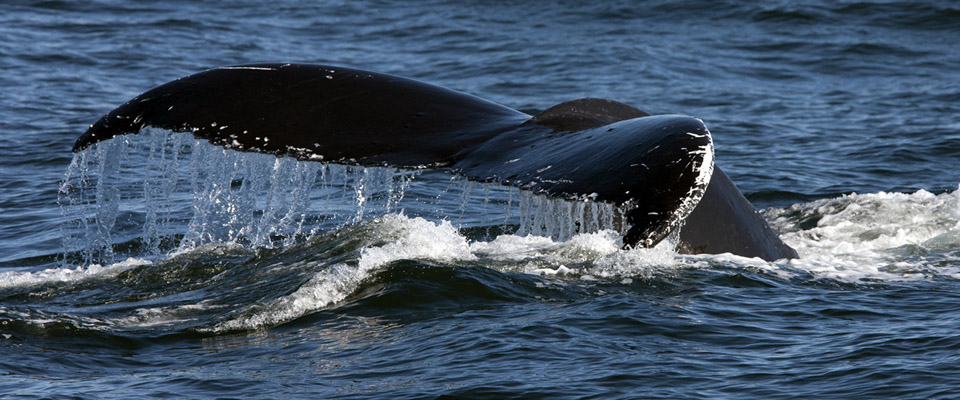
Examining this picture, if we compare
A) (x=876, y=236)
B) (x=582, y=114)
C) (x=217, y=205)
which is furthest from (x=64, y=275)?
(x=876, y=236)

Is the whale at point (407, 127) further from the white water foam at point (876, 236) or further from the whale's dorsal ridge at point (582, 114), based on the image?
the white water foam at point (876, 236)

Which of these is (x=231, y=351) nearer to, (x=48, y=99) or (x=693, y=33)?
(x=48, y=99)

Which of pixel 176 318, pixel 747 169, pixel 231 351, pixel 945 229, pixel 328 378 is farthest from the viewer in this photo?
pixel 747 169

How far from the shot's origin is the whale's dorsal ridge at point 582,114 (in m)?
4.28

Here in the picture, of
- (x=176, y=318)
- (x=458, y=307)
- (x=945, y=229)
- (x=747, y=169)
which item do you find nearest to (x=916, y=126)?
(x=747, y=169)

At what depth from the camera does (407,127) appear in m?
4.42

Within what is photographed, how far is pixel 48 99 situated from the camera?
47.3 feet

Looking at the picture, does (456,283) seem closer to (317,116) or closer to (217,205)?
(317,116)

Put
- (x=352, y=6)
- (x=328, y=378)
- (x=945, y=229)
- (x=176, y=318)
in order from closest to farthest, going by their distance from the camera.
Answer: (x=328, y=378) < (x=176, y=318) < (x=945, y=229) < (x=352, y=6)

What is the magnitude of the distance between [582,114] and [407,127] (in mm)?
671

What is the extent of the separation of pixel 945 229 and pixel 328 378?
4.59 m

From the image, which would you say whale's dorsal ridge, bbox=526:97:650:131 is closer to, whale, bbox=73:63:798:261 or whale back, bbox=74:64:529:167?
whale, bbox=73:63:798:261

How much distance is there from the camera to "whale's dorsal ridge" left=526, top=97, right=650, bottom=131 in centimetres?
428

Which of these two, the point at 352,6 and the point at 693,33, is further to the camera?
the point at 352,6
